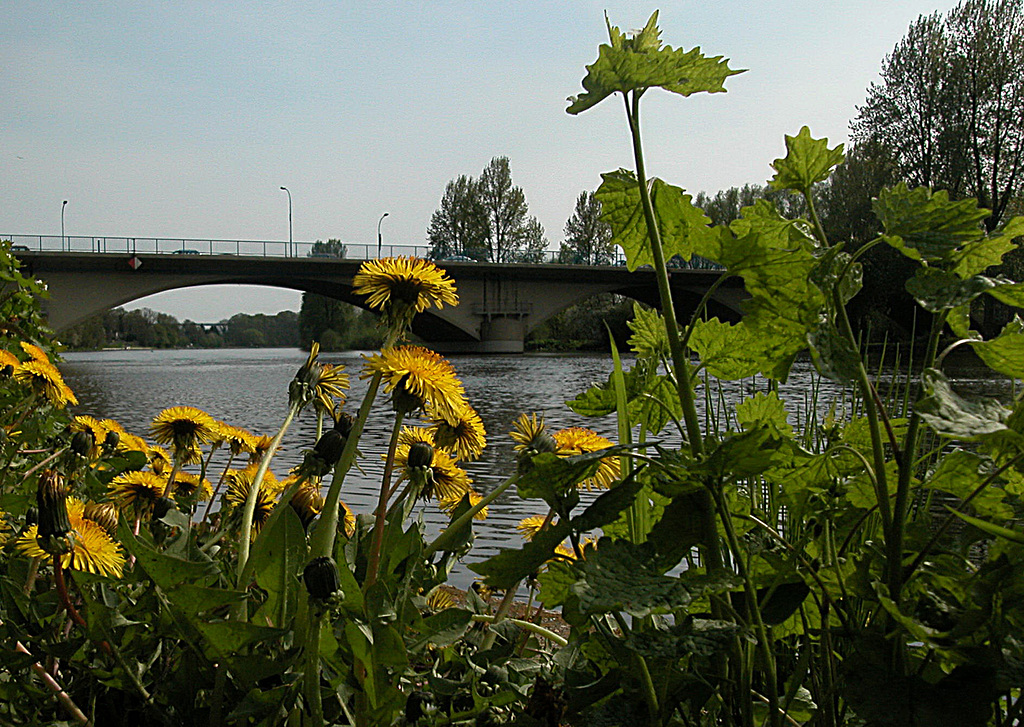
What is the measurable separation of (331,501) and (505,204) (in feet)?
168

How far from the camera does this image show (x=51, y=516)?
96 centimetres

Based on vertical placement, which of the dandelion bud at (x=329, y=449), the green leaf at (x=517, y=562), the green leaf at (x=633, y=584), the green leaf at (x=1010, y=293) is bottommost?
the green leaf at (x=517, y=562)

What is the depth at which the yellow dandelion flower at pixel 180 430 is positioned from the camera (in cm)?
158

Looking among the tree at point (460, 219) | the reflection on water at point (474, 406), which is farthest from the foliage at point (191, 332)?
the reflection on water at point (474, 406)

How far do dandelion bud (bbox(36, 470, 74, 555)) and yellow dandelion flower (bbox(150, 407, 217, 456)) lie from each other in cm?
60

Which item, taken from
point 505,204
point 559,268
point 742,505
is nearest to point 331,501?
point 742,505

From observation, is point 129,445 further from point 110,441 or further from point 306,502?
point 306,502

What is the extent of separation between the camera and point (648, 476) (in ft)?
2.49

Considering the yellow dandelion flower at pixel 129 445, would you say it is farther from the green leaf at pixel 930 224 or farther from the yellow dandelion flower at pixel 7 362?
the green leaf at pixel 930 224

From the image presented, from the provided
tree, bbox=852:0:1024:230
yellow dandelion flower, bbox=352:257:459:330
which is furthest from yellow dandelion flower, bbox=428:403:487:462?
tree, bbox=852:0:1024:230

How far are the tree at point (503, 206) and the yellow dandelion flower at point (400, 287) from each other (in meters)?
50.1

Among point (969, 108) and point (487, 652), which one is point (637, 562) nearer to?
point (487, 652)

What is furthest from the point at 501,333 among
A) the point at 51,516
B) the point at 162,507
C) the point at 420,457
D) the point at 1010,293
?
the point at 1010,293

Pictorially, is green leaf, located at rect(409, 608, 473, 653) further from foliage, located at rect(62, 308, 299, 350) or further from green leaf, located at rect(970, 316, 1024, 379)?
foliage, located at rect(62, 308, 299, 350)
